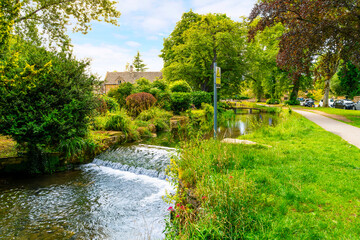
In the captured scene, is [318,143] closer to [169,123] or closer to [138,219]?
[138,219]

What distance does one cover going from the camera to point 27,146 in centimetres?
632

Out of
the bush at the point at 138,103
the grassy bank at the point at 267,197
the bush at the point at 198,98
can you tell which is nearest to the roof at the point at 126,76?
the bush at the point at 198,98

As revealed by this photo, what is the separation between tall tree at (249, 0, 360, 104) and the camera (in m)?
11.3

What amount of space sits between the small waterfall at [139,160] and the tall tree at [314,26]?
10.2 meters

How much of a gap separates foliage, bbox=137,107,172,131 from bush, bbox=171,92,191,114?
2.67 meters

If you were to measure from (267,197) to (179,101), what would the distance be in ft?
44.6

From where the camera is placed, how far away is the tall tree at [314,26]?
11.3m

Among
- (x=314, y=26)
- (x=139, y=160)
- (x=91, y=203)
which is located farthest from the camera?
(x=314, y=26)

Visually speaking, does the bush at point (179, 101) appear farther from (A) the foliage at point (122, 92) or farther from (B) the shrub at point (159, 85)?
(A) the foliage at point (122, 92)

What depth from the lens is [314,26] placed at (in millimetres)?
11945

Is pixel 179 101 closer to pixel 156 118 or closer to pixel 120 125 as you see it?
pixel 156 118

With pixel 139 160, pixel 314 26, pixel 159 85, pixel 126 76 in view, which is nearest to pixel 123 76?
pixel 126 76

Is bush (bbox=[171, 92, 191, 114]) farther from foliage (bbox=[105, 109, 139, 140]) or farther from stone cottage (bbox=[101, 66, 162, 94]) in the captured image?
stone cottage (bbox=[101, 66, 162, 94])

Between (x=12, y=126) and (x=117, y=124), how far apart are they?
4.74 m
